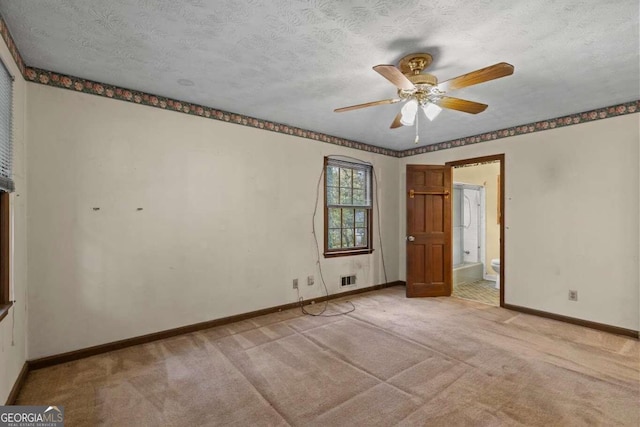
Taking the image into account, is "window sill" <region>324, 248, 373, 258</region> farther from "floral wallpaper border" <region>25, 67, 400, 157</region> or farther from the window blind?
the window blind

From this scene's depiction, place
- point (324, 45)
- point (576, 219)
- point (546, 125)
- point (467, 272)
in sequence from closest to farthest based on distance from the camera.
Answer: point (324, 45) < point (576, 219) < point (546, 125) < point (467, 272)

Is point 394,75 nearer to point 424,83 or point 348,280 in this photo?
point 424,83

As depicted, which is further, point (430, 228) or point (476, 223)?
point (476, 223)

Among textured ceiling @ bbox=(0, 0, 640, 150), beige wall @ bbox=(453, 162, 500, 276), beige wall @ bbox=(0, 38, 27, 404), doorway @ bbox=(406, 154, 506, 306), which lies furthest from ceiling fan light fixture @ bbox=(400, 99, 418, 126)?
beige wall @ bbox=(453, 162, 500, 276)

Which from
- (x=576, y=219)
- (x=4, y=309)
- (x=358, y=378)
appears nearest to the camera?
(x=4, y=309)

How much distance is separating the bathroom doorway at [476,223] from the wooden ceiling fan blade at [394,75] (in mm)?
4279

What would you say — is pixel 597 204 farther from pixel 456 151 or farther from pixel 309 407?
pixel 309 407

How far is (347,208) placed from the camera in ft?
15.7

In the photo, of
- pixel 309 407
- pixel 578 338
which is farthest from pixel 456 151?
pixel 309 407

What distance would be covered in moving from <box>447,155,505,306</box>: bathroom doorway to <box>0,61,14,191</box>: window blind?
6.00 m

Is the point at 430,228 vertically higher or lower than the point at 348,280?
higher

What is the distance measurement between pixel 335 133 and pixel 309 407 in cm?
342

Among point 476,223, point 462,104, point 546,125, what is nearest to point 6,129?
Result: point 462,104

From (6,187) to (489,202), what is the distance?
686cm
